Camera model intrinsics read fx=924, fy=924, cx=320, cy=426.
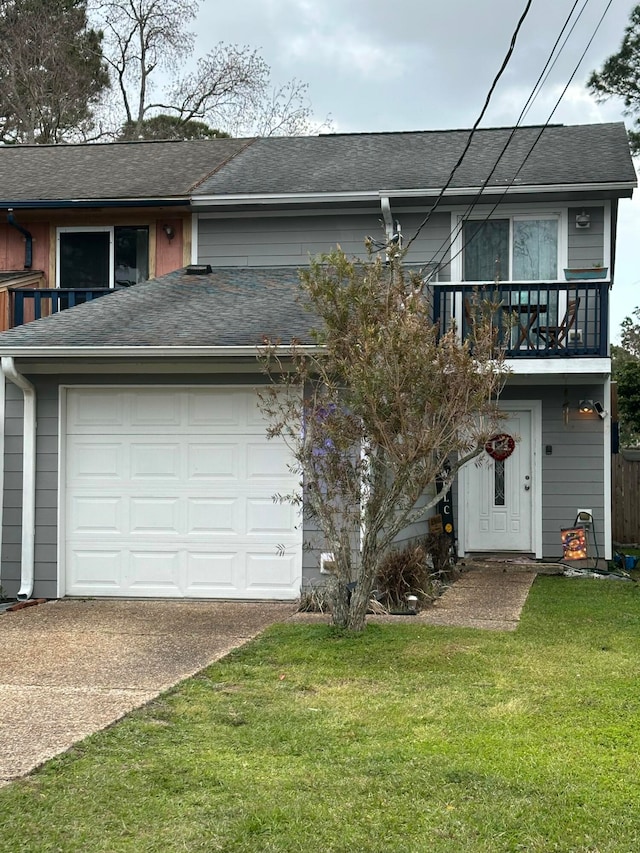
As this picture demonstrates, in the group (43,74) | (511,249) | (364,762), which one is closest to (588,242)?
(511,249)

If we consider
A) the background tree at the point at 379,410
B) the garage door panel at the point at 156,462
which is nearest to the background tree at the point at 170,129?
the garage door panel at the point at 156,462

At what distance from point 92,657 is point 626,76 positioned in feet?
62.8

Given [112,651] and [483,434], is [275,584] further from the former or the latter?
[483,434]

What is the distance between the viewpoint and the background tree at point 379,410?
684 centimetres

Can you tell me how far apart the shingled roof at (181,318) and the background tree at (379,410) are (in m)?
1.40

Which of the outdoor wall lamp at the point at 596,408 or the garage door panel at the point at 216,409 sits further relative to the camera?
the outdoor wall lamp at the point at 596,408

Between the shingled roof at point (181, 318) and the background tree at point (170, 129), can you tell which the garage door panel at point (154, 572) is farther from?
the background tree at point (170, 129)

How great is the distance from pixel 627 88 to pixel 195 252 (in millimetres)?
12852

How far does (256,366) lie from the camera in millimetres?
9273

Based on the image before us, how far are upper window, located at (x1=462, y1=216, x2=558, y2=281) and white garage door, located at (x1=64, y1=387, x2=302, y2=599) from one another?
4.65 metres

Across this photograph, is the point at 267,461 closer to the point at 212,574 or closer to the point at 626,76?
the point at 212,574

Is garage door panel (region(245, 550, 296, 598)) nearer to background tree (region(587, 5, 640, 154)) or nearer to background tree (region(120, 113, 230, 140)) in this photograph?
background tree (region(587, 5, 640, 154))

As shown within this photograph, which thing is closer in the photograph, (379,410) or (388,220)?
(379,410)

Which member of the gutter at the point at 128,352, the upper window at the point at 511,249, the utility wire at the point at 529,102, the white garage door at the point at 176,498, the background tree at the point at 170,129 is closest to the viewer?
the utility wire at the point at 529,102
